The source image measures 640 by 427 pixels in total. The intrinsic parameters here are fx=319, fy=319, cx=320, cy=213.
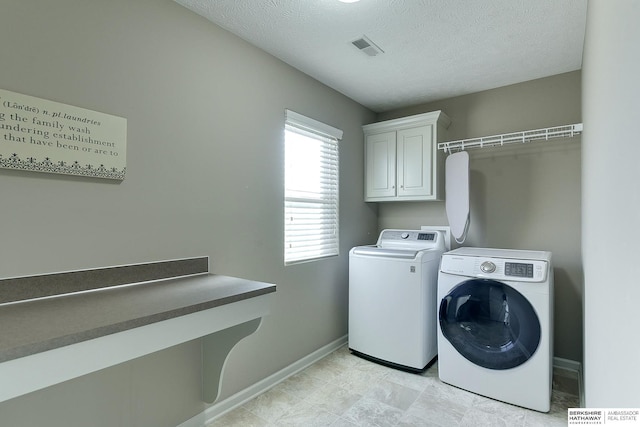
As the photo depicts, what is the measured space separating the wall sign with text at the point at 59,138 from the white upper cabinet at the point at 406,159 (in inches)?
91.9

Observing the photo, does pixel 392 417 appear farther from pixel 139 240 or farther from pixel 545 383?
pixel 139 240

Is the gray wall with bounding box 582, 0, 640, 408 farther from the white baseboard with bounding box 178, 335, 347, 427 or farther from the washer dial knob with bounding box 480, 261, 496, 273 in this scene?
the white baseboard with bounding box 178, 335, 347, 427

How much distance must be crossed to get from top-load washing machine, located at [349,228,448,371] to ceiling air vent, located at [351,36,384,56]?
1.55m

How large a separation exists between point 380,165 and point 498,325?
5.83 ft

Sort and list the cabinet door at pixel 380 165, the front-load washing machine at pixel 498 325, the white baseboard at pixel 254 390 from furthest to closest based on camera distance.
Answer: the cabinet door at pixel 380 165 → the front-load washing machine at pixel 498 325 → the white baseboard at pixel 254 390

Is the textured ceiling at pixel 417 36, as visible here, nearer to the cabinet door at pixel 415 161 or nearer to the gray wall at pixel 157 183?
the gray wall at pixel 157 183

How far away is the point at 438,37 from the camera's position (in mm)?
2096

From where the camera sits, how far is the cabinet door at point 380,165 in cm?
321

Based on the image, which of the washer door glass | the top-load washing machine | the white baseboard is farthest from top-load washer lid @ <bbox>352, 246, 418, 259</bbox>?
the white baseboard

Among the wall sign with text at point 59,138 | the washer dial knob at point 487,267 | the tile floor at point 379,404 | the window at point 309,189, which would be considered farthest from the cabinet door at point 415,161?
the wall sign with text at point 59,138

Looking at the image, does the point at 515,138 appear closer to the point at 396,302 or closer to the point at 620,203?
the point at 396,302

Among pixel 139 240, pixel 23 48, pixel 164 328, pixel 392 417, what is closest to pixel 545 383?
pixel 392 417

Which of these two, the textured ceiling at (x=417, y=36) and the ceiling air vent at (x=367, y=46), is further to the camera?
the ceiling air vent at (x=367, y=46)

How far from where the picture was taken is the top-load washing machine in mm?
2539
